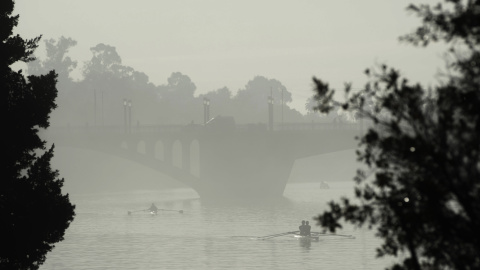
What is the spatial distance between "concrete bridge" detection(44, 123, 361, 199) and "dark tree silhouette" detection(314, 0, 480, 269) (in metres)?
120

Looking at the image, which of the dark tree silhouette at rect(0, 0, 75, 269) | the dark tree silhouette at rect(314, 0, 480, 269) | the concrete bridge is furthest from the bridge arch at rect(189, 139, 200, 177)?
the dark tree silhouette at rect(314, 0, 480, 269)

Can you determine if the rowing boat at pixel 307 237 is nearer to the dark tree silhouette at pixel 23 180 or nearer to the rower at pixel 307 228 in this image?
the rower at pixel 307 228

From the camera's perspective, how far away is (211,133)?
140m

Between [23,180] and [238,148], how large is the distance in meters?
107

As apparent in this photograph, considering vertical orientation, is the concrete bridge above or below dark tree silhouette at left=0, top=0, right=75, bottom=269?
above

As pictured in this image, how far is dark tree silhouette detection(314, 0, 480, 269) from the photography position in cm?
1612

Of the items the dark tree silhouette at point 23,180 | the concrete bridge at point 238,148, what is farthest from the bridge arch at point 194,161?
the dark tree silhouette at point 23,180

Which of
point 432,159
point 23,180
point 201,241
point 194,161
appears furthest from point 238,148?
point 432,159

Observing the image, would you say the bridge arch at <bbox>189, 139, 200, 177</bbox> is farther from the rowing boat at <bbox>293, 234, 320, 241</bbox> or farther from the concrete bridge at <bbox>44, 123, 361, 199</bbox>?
the rowing boat at <bbox>293, 234, 320, 241</bbox>

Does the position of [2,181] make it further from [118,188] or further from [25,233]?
[118,188]

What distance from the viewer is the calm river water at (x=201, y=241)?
83.0 metres

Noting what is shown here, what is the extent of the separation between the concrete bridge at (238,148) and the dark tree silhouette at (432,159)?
120 m

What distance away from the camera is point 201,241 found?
323 ft

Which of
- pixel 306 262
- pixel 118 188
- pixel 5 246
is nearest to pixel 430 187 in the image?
pixel 5 246
